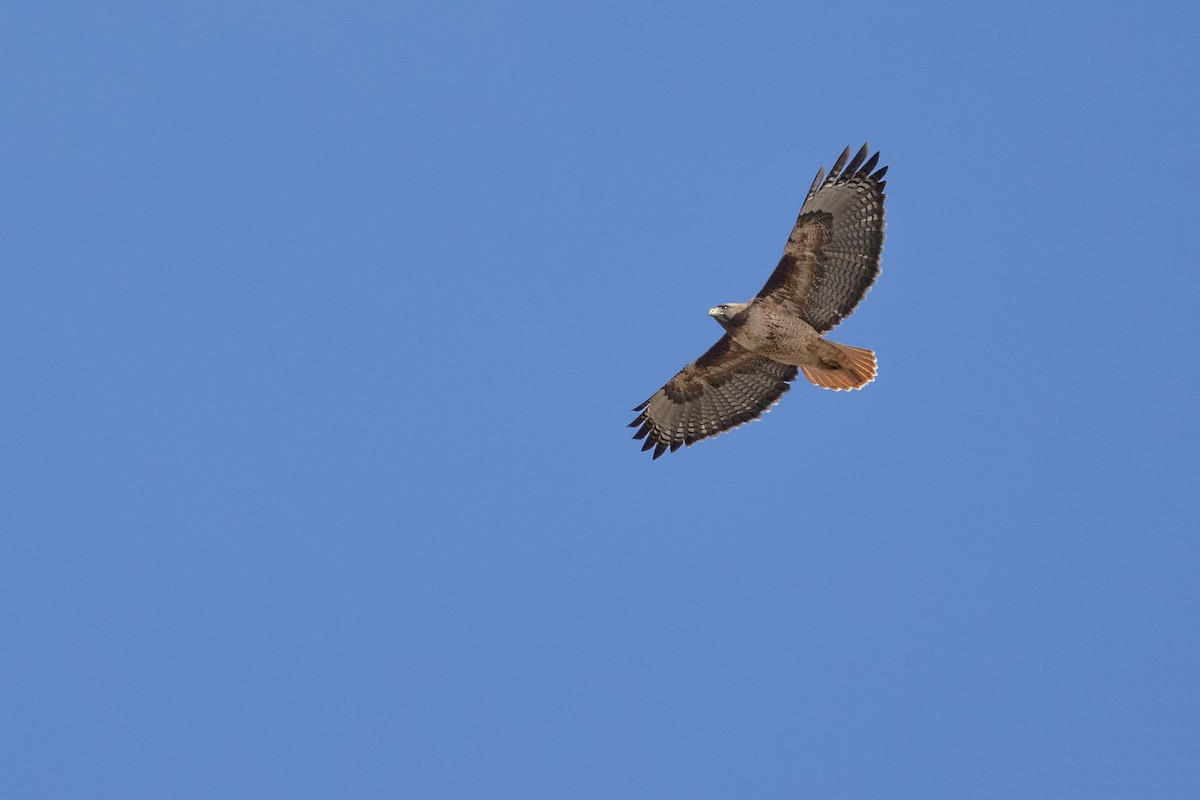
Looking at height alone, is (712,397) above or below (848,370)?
above

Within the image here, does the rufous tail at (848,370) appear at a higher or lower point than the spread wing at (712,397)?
lower

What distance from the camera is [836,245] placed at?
1502cm

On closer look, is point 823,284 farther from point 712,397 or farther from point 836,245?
point 712,397

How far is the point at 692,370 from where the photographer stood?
1606cm

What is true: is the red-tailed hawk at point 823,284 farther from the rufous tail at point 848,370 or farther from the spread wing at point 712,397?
the spread wing at point 712,397

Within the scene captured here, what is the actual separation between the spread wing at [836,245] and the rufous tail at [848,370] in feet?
1.23

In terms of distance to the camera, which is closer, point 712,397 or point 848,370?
point 848,370

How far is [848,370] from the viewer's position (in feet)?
49.3

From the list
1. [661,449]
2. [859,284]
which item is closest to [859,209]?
[859,284]

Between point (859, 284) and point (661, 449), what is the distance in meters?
2.87

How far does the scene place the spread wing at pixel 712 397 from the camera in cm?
1590

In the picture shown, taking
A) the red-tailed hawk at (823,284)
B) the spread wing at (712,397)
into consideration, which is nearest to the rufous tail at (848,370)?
the red-tailed hawk at (823,284)

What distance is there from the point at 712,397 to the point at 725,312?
1.44 m

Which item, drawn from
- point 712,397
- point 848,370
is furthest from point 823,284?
point 712,397
